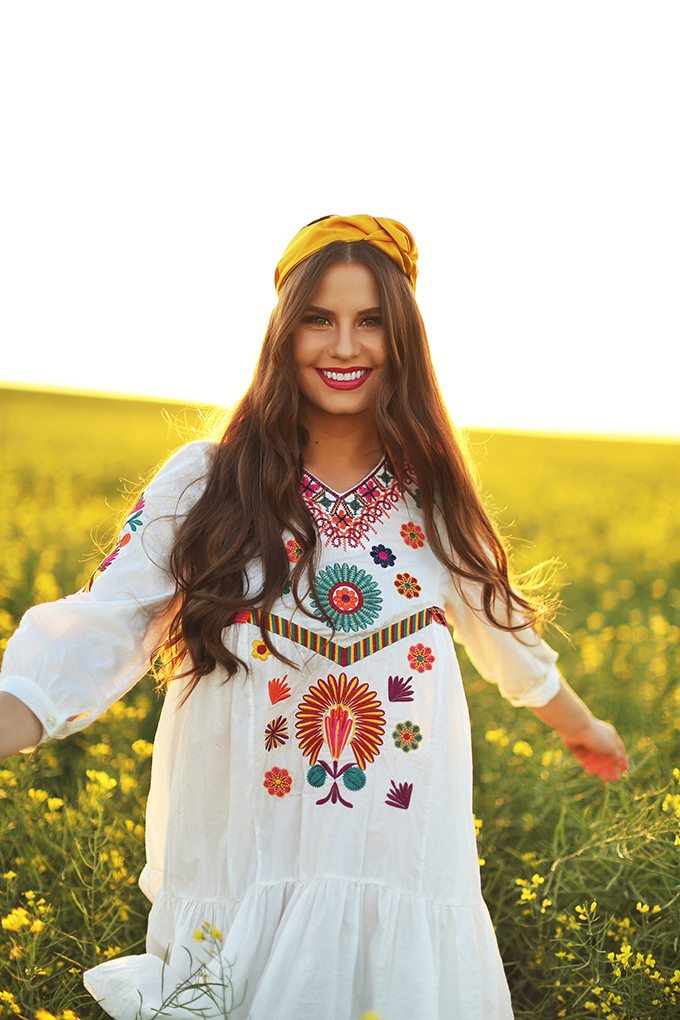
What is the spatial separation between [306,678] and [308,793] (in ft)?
0.75

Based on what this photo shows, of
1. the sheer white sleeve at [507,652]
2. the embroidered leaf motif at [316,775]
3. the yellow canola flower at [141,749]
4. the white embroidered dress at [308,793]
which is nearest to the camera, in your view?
the white embroidered dress at [308,793]

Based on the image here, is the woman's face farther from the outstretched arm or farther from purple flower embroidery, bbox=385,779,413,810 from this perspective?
the outstretched arm

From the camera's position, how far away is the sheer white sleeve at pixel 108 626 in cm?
149

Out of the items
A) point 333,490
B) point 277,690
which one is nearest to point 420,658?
point 277,690

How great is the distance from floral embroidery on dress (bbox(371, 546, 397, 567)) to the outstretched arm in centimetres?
73

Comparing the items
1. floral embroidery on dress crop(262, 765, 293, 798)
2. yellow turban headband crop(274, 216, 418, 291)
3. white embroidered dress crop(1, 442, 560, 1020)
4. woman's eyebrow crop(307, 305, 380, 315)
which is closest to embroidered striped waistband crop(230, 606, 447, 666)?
white embroidered dress crop(1, 442, 560, 1020)

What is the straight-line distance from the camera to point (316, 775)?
167 centimetres

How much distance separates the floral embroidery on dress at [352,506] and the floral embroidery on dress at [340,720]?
1.00ft

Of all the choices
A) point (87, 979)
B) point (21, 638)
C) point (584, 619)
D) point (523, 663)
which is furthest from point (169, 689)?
point (584, 619)

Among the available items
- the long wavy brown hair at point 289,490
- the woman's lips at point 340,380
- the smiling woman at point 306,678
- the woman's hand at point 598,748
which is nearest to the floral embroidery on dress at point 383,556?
the smiling woman at point 306,678

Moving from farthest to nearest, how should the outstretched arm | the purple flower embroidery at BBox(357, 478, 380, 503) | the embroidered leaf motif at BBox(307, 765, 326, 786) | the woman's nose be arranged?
the outstretched arm
the purple flower embroidery at BBox(357, 478, 380, 503)
the woman's nose
the embroidered leaf motif at BBox(307, 765, 326, 786)

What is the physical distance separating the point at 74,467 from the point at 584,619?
6.33 meters

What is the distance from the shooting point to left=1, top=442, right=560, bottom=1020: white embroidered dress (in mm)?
1559

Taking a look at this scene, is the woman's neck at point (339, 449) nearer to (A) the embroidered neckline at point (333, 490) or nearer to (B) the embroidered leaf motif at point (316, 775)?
(A) the embroidered neckline at point (333, 490)
